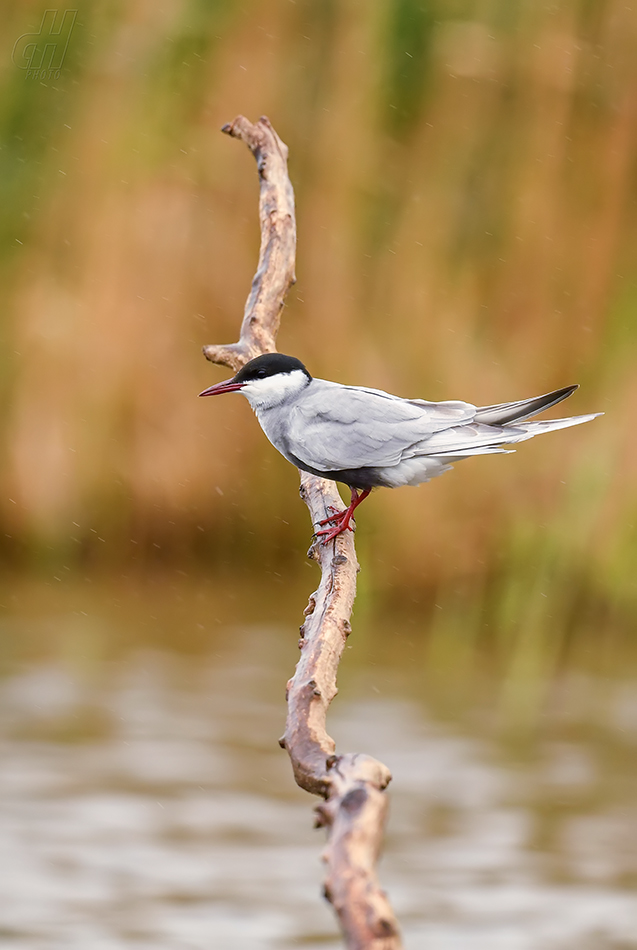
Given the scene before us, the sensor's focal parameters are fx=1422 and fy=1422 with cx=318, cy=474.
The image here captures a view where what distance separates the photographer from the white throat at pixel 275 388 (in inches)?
124

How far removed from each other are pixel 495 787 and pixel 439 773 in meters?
0.26

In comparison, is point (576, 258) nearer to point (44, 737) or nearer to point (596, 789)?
point (596, 789)

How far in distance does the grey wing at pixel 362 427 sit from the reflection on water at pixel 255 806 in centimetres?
273

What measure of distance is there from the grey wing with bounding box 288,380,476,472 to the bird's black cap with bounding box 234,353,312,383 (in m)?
0.09

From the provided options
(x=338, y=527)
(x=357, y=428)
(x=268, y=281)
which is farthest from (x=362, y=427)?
(x=268, y=281)

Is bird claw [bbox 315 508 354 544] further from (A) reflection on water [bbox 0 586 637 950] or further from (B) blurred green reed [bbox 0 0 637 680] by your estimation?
(B) blurred green reed [bbox 0 0 637 680]

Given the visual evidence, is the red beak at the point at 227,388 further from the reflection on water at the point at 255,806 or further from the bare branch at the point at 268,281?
the reflection on water at the point at 255,806

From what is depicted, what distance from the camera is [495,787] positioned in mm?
6246

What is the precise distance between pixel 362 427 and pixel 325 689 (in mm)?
934

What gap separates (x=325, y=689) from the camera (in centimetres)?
223

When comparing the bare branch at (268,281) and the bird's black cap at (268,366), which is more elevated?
the bare branch at (268,281)

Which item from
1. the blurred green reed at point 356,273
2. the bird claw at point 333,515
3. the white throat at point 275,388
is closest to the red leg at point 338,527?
the bird claw at point 333,515

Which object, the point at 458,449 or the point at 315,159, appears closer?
the point at 458,449

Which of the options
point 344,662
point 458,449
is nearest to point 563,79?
point 344,662
